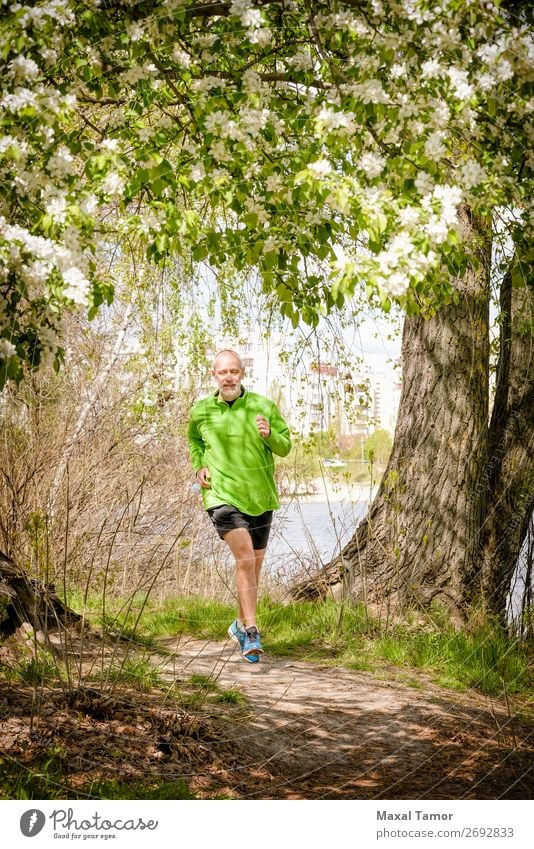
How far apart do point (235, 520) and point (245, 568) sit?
228 millimetres

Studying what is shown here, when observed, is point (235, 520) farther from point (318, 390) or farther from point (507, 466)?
point (507, 466)

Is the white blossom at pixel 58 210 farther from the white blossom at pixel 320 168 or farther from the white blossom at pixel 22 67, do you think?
the white blossom at pixel 320 168

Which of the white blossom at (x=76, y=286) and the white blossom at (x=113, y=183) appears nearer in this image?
the white blossom at (x=76, y=286)

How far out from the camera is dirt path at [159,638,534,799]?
10.1 ft

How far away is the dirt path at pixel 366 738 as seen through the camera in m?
3.09

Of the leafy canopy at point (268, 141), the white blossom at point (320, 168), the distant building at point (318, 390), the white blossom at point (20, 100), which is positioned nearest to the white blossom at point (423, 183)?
the leafy canopy at point (268, 141)

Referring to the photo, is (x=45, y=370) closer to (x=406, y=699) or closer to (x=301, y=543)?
(x=301, y=543)

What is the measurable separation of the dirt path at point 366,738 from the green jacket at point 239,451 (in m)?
0.79

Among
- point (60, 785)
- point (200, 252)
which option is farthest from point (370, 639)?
point (200, 252)

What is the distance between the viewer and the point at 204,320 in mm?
5305

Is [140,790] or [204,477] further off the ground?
[204,477]

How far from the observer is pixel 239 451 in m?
4.19

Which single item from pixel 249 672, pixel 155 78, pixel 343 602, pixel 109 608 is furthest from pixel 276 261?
pixel 109 608
